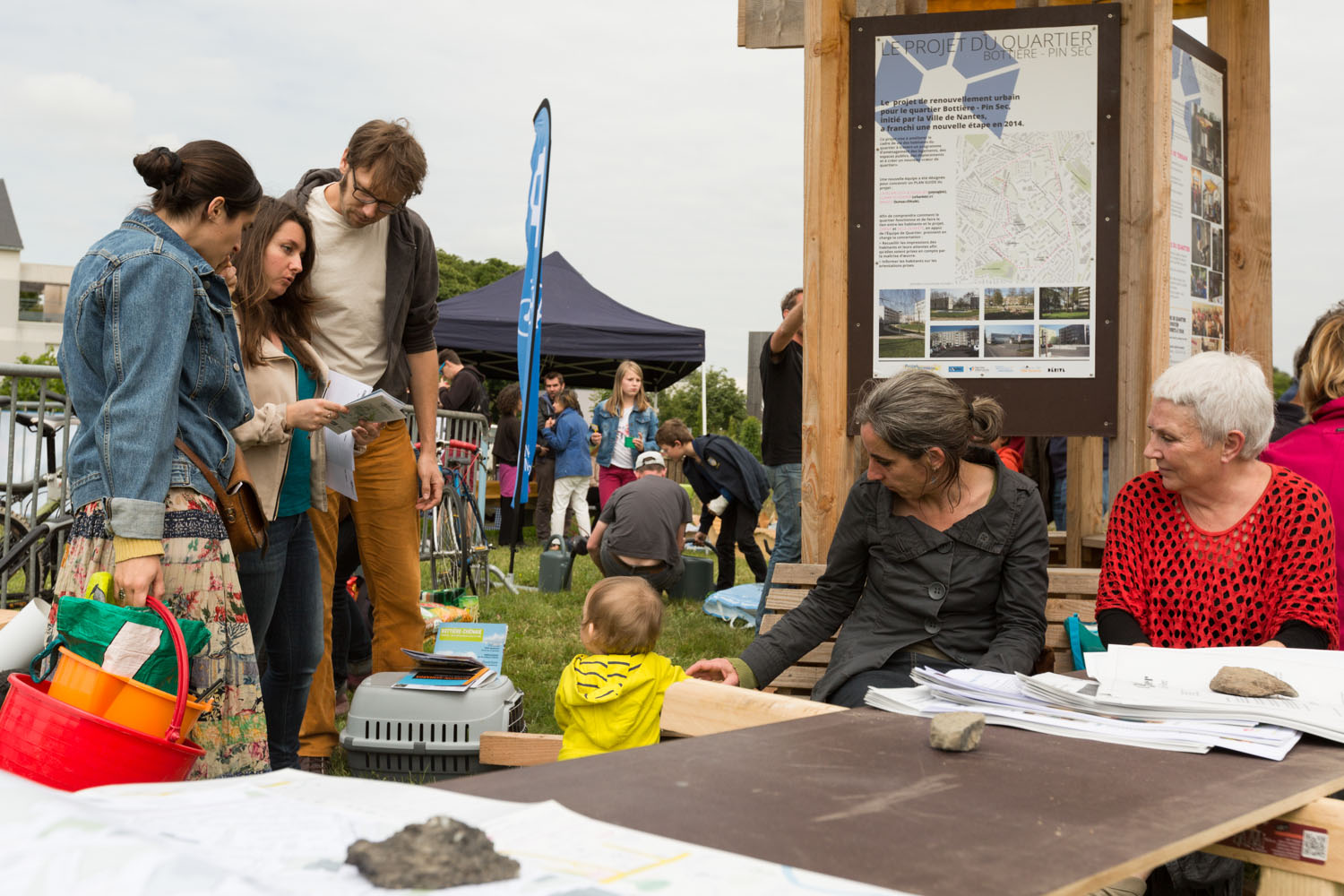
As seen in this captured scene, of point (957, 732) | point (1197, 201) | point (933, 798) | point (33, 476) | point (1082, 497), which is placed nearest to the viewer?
point (933, 798)

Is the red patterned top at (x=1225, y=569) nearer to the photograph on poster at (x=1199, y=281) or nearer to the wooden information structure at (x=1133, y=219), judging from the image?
the wooden information structure at (x=1133, y=219)

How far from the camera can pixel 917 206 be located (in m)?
3.97

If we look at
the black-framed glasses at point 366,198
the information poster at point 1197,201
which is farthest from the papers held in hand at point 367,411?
the information poster at point 1197,201

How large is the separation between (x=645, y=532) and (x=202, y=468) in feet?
15.8

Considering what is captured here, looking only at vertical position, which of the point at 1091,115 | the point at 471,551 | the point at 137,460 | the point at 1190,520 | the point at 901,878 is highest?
the point at 1091,115

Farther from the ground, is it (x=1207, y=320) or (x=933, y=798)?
(x=1207, y=320)

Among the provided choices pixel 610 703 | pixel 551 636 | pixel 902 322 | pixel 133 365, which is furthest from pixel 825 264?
pixel 551 636

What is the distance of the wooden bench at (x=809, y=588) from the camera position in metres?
3.42

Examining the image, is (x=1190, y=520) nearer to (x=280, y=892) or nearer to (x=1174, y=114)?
(x=1174, y=114)

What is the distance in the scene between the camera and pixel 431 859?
35.1 inches

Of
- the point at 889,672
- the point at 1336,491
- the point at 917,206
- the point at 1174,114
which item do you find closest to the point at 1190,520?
the point at 1336,491

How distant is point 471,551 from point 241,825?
24.8 feet

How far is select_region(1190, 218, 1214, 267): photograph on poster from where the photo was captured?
4148 millimetres

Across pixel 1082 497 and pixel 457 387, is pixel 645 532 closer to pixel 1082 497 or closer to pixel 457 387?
pixel 1082 497
